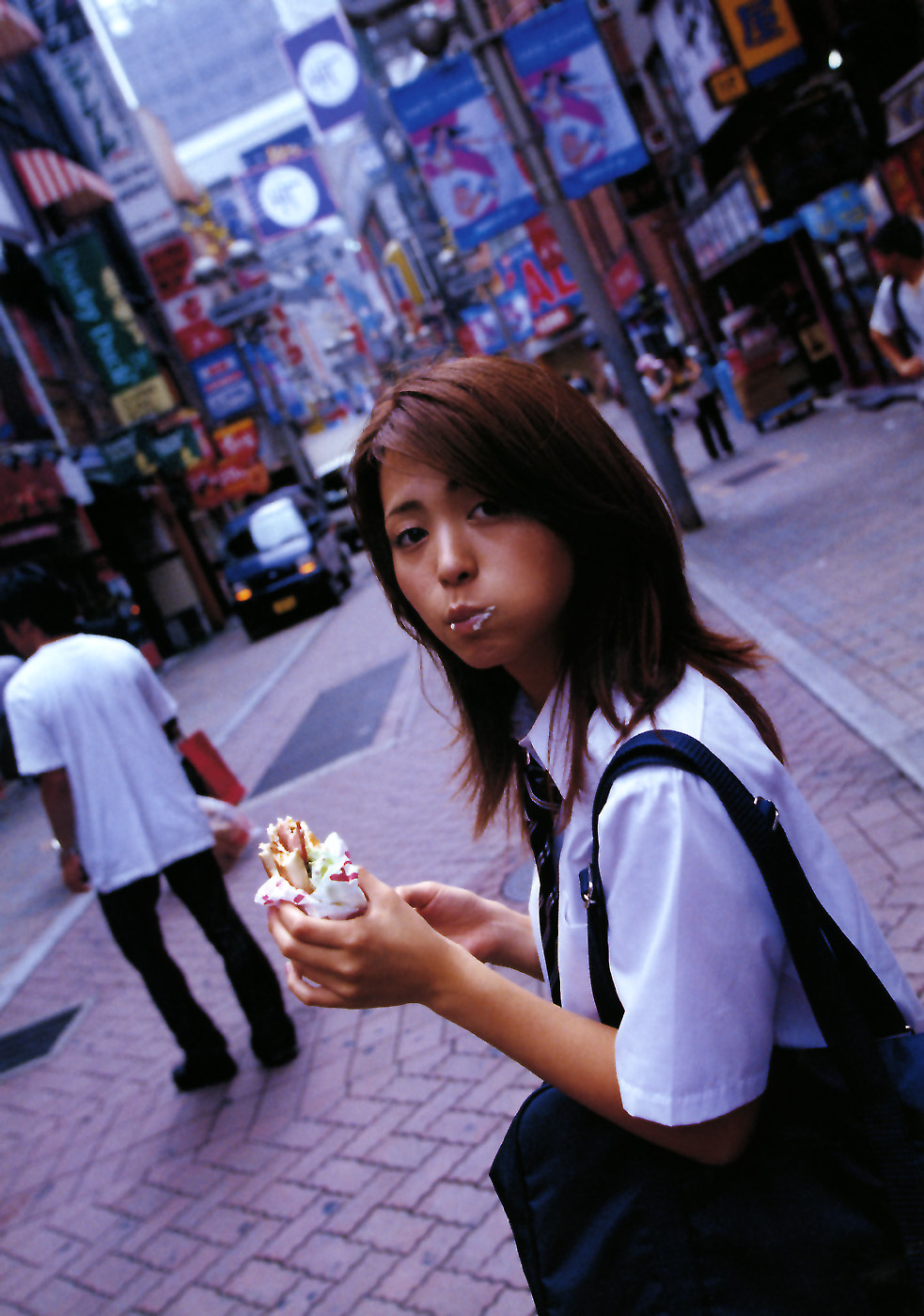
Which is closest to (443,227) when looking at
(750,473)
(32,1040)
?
(750,473)

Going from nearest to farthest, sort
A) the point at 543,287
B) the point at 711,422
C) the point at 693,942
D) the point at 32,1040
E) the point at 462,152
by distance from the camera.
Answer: the point at 693,942 < the point at 32,1040 < the point at 462,152 < the point at 711,422 < the point at 543,287

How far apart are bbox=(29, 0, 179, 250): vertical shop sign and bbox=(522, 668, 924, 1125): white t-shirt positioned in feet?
95.9

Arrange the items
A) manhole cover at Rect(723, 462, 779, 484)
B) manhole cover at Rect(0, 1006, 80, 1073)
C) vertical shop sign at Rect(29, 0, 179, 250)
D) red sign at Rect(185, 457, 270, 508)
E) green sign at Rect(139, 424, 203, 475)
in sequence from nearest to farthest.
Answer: manhole cover at Rect(0, 1006, 80, 1073)
manhole cover at Rect(723, 462, 779, 484)
green sign at Rect(139, 424, 203, 475)
red sign at Rect(185, 457, 270, 508)
vertical shop sign at Rect(29, 0, 179, 250)

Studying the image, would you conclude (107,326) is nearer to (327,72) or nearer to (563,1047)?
(563,1047)

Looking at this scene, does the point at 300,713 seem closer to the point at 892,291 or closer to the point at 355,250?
the point at 892,291

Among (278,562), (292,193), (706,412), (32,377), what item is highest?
(292,193)

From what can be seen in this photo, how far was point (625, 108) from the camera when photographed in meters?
8.86

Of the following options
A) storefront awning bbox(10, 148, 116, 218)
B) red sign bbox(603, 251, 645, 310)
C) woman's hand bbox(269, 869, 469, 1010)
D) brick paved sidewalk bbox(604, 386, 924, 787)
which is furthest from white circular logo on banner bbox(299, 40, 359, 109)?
woman's hand bbox(269, 869, 469, 1010)

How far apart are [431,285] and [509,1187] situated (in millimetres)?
34136

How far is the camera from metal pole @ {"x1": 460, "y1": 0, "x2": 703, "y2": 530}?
8.95 metres

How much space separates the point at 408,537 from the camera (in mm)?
1350

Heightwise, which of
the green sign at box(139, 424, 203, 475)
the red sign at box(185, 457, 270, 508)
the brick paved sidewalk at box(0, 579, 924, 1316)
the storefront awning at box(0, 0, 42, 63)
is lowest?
the brick paved sidewalk at box(0, 579, 924, 1316)

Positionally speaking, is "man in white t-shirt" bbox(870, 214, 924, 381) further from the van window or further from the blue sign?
the blue sign

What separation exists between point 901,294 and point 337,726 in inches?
236
